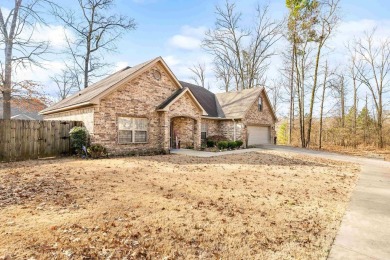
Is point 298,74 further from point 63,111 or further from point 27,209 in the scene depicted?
point 27,209

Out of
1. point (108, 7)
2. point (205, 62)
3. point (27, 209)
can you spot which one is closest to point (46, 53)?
point (108, 7)

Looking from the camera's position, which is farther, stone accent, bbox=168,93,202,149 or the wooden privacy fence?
stone accent, bbox=168,93,202,149

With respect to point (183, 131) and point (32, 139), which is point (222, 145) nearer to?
point (183, 131)

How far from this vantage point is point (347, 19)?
22984 mm

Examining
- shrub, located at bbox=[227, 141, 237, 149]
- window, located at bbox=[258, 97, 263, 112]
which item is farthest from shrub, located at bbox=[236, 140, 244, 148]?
window, located at bbox=[258, 97, 263, 112]

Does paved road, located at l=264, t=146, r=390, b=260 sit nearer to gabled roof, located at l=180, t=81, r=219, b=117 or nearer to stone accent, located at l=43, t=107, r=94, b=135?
stone accent, located at l=43, t=107, r=94, b=135

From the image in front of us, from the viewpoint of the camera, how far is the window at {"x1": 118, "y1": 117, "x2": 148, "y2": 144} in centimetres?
1349

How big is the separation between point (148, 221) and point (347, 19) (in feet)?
94.1

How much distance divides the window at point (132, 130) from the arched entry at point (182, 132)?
148 inches

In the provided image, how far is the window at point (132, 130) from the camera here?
44.3ft

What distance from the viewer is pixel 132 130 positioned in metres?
13.9

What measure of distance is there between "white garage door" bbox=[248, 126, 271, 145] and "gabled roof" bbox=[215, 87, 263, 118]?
2261mm

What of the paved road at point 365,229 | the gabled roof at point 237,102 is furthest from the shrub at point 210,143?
the paved road at point 365,229

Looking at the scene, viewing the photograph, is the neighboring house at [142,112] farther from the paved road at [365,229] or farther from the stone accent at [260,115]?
the paved road at [365,229]
